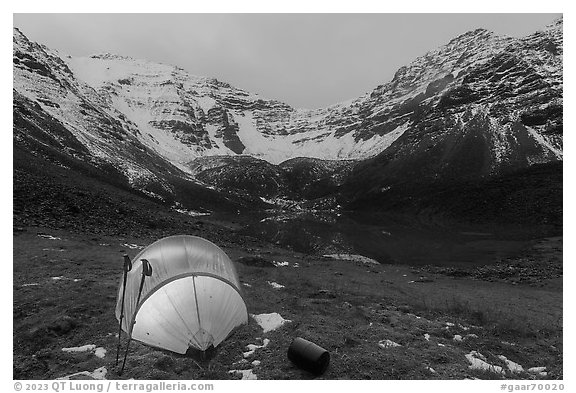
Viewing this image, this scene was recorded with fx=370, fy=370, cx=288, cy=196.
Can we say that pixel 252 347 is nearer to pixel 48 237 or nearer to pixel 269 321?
pixel 269 321

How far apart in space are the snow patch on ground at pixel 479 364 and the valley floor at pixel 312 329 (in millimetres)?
29

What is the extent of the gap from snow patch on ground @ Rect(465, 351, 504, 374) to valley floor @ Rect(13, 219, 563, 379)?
3cm

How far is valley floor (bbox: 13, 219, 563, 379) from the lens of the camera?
9320 mm

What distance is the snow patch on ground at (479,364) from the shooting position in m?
9.73

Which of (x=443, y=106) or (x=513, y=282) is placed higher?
(x=443, y=106)

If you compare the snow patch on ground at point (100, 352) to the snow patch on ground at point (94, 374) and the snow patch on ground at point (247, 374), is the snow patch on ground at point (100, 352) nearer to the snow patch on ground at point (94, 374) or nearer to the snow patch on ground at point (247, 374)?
the snow patch on ground at point (94, 374)

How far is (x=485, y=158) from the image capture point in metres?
133

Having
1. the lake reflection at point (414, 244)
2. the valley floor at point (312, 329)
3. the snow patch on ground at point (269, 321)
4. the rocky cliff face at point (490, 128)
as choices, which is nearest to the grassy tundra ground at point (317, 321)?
the valley floor at point (312, 329)

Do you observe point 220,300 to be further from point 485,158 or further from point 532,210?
point 485,158

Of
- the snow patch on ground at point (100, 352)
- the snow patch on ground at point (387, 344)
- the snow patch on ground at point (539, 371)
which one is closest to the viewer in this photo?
the snow patch on ground at point (100, 352)

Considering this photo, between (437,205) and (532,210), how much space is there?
25306 mm

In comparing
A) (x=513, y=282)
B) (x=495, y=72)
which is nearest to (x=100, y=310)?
(x=513, y=282)

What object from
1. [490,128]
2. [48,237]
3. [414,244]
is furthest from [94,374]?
[490,128]

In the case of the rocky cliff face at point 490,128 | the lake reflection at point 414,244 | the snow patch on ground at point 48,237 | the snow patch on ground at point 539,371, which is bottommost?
the lake reflection at point 414,244
